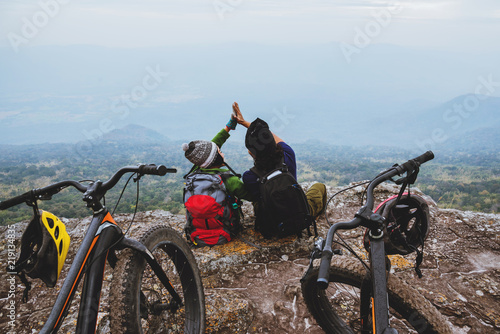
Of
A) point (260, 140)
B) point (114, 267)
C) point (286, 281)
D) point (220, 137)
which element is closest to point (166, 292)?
point (114, 267)

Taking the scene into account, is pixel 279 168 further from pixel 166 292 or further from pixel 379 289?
pixel 379 289

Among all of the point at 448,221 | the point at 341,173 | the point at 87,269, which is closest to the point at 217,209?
the point at 87,269

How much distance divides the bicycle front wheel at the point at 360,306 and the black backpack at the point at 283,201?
46.4 inches

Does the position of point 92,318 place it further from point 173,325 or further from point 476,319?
point 476,319

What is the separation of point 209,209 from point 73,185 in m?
2.28

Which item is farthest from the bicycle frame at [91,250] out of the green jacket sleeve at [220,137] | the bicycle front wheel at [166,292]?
the green jacket sleeve at [220,137]

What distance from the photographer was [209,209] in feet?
14.1

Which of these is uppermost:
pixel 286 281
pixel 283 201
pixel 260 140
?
pixel 260 140

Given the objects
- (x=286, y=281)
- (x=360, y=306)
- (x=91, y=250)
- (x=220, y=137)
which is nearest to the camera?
(x=91, y=250)

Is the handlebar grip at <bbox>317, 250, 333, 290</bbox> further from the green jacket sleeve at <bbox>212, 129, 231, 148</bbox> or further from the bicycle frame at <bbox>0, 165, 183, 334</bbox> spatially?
the green jacket sleeve at <bbox>212, 129, 231, 148</bbox>

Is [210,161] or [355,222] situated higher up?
[210,161]

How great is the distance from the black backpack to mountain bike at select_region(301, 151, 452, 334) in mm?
1541

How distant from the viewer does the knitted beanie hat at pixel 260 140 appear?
4.13 metres

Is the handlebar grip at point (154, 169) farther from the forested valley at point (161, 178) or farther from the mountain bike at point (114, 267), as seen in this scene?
the forested valley at point (161, 178)
